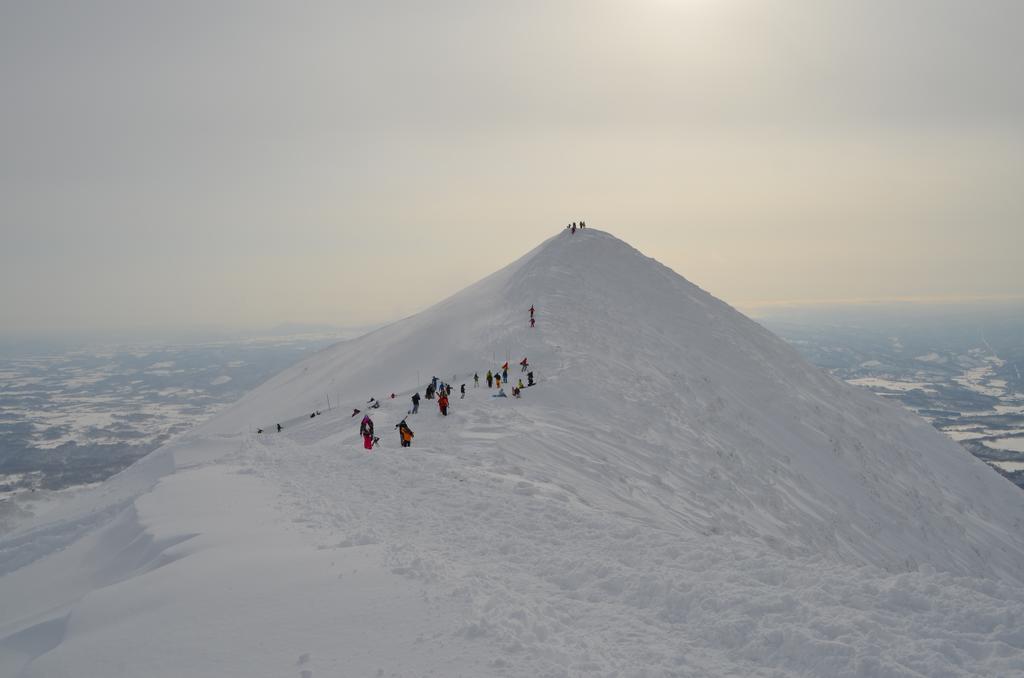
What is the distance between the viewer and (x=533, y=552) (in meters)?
12.4

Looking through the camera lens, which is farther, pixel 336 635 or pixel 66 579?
pixel 66 579

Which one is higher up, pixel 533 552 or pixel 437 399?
pixel 437 399

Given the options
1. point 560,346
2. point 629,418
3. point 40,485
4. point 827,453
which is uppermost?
point 560,346

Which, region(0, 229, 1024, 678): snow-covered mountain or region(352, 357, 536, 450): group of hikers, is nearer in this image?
region(0, 229, 1024, 678): snow-covered mountain

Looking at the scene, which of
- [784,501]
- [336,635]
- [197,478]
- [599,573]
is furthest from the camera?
[784,501]

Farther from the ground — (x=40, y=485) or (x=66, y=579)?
(x=66, y=579)

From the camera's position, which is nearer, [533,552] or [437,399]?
[533,552]

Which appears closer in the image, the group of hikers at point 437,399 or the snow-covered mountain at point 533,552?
the snow-covered mountain at point 533,552

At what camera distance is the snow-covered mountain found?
8.03 metres

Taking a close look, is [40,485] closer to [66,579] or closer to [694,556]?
[66,579]

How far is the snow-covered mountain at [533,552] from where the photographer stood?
26.3 ft

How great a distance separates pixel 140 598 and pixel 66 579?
6.84 m

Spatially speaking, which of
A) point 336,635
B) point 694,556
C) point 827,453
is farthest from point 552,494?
point 827,453

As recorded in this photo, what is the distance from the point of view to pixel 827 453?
4059cm
